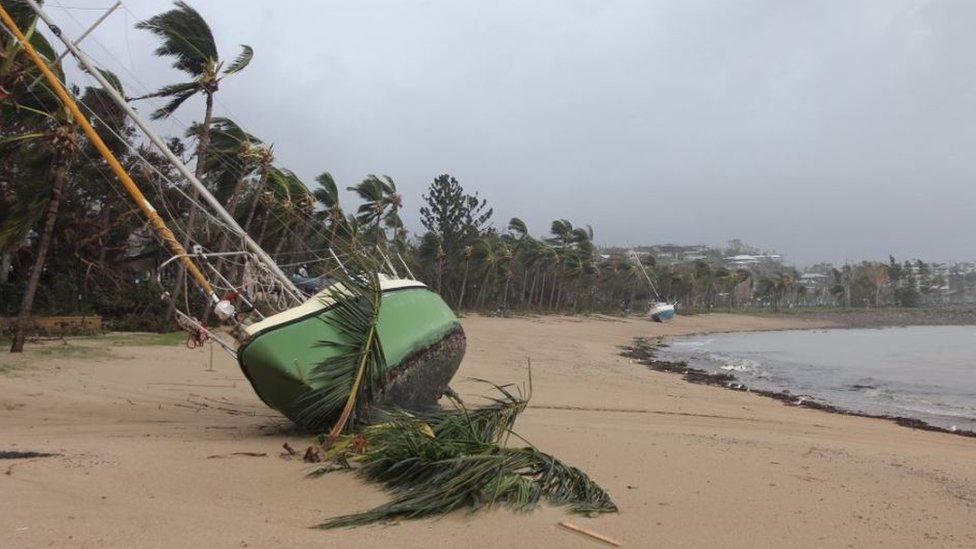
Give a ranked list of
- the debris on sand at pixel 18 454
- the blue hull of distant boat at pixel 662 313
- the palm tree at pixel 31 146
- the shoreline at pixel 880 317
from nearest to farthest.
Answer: the debris on sand at pixel 18 454, the palm tree at pixel 31 146, the blue hull of distant boat at pixel 662 313, the shoreline at pixel 880 317

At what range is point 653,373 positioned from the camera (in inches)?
872

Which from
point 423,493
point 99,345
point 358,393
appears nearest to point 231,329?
point 358,393

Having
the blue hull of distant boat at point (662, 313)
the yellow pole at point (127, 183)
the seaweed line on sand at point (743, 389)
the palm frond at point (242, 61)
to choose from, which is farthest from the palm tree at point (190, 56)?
the blue hull of distant boat at point (662, 313)

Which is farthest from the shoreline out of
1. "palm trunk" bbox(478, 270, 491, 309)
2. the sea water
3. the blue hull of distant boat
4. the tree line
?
the tree line

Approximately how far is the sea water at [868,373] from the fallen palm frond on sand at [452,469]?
11.8 m

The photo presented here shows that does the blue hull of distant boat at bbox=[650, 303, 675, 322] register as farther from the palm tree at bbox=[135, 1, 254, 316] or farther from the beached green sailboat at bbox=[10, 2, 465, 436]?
the beached green sailboat at bbox=[10, 2, 465, 436]

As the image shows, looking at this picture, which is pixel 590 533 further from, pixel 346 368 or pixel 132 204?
pixel 132 204

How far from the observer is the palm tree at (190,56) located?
1930 cm

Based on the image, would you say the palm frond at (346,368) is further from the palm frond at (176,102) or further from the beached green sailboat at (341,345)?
the palm frond at (176,102)

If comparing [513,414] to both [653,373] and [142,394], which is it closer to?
[142,394]

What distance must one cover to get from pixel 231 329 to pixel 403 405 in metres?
2.26

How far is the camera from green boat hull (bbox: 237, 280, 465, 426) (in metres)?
7.06

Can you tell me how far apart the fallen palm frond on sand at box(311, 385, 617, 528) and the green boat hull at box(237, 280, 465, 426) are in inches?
37.7

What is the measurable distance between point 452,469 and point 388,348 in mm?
2573
